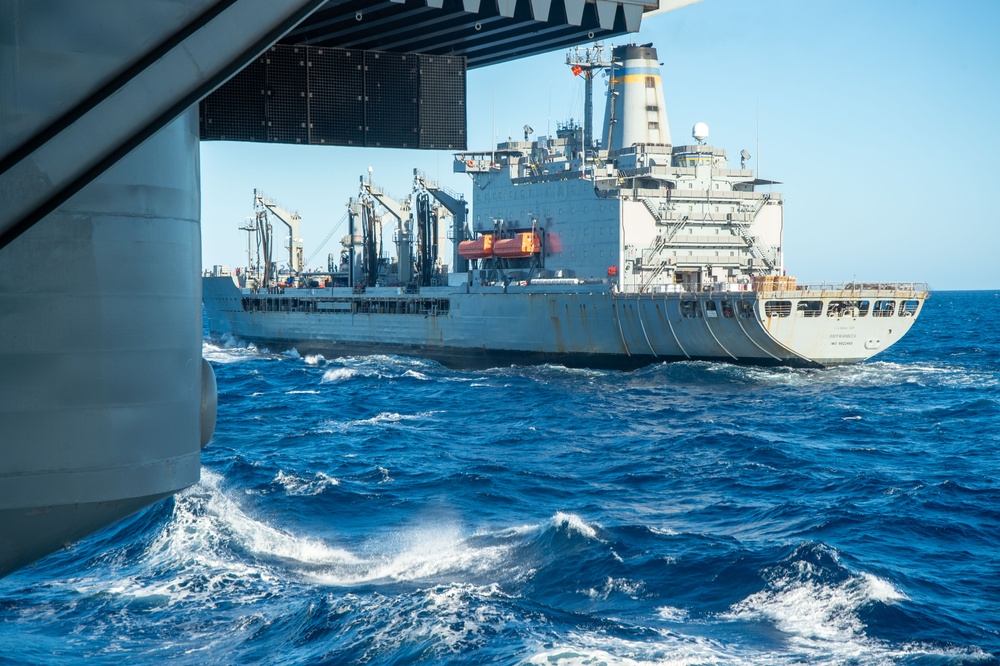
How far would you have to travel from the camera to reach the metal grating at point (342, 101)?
9727 millimetres

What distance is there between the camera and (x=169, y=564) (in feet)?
51.9

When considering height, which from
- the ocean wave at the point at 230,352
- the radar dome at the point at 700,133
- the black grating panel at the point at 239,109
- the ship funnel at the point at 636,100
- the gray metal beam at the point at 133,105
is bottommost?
the ocean wave at the point at 230,352

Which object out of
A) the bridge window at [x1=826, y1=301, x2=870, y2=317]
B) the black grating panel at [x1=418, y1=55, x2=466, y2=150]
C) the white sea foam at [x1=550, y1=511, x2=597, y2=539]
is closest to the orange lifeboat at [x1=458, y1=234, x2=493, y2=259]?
the bridge window at [x1=826, y1=301, x2=870, y2=317]

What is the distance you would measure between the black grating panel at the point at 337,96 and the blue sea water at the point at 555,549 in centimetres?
593

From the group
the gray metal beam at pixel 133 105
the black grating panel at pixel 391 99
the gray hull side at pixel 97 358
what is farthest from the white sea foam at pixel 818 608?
the gray metal beam at pixel 133 105

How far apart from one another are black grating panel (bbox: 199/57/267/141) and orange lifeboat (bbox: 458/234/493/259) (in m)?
39.4

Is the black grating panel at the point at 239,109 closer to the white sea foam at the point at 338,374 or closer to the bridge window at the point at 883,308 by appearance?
the bridge window at the point at 883,308

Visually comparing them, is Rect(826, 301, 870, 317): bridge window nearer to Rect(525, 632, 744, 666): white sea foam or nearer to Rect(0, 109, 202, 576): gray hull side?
Rect(525, 632, 744, 666): white sea foam

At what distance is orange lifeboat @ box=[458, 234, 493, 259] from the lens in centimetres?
4928

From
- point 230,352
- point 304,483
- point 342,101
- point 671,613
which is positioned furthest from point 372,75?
point 230,352

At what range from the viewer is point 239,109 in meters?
9.72

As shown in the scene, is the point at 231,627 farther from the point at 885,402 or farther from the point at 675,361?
the point at 675,361

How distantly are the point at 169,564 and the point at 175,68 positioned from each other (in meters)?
12.6

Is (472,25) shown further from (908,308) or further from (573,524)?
(908,308)
